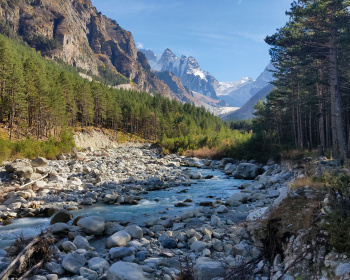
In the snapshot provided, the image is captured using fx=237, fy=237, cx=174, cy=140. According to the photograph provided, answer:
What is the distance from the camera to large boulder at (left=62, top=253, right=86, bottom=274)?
18.2 feet

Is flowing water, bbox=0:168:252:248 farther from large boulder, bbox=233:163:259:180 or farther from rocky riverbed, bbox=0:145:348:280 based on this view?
large boulder, bbox=233:163:259:180

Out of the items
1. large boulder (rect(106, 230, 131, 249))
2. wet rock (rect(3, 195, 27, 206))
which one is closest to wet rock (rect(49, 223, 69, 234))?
large boulder (rect(106, 230, 131, 249))

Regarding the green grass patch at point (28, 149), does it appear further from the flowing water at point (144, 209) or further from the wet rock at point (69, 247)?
the wet rock at point (69, 247)

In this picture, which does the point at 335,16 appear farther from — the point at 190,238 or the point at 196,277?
the point at 196,277

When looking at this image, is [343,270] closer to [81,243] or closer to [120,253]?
[120,253]

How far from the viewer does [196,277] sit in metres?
5.07

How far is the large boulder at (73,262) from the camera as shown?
5562 millimetres

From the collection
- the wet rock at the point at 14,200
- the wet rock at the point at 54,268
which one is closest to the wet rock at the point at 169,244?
the wet rock at the point at 54,268

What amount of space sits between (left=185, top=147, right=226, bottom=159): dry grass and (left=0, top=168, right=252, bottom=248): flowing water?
19482mm

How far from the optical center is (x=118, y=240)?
7180 millimetres

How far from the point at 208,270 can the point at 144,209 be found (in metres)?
7.06

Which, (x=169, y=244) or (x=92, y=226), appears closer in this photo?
(x=169, y=244)

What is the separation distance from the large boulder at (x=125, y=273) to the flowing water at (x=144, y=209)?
2691 mm


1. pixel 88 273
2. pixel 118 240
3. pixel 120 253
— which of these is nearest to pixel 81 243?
pixel 118 240
